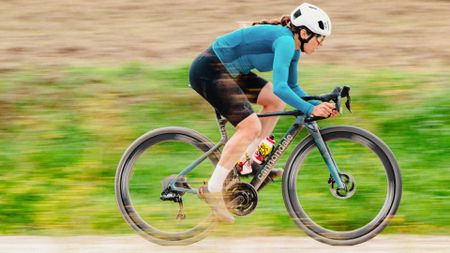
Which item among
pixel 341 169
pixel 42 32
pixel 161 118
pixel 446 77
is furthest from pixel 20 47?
pixel 341 169

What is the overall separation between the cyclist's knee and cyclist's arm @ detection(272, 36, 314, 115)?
26cm

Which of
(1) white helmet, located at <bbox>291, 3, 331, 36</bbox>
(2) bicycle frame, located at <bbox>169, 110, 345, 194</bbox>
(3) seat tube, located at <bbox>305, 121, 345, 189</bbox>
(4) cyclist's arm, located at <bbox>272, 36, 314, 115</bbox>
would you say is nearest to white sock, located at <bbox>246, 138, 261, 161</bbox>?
(2) bicycle frame, located at <bbox>169, 110, 345, 194</bbox>

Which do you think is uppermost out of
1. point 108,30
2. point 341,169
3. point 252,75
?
point 252,75

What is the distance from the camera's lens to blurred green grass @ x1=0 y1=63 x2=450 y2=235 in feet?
23.5

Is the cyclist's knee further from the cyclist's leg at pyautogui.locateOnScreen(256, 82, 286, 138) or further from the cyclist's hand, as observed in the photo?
the cyclist's hand

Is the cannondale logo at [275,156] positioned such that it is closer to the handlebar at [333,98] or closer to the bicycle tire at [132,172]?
the handlebar at [333,98]

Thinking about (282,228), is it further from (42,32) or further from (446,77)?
(42,32)

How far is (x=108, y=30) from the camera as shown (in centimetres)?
1141

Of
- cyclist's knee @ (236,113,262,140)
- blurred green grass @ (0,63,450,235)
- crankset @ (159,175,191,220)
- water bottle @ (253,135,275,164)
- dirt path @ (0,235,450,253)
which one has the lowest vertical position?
blurred green grass @ (0,63,450,235)

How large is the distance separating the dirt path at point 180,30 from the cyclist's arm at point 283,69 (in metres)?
3.90

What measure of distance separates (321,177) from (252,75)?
1.02 metres

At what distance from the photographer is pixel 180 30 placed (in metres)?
11.3

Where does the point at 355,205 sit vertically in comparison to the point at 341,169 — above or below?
below

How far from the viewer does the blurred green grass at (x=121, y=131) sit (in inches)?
282
